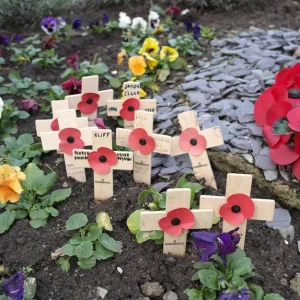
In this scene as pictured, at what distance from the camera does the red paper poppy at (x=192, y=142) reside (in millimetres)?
2508

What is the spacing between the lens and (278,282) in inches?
83.3

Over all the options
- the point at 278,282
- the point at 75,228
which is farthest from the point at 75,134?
the point at 278,282

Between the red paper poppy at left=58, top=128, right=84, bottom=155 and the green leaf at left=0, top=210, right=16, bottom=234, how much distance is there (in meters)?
0.41

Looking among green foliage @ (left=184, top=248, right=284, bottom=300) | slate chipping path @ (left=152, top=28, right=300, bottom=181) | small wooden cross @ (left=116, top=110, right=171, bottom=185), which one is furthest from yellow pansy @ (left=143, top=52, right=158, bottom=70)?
green foliage @ (left=184, top=248, right=284, bottom=300)

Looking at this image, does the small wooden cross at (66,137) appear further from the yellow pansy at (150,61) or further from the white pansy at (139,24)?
the white pansy at (139,24)

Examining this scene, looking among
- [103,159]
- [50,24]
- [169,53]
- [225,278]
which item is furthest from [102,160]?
[50,24]

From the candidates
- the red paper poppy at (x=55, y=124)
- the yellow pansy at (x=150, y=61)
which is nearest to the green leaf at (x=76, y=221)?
the red paper poppy at (x=55, y=124)

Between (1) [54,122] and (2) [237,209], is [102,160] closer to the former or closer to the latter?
(1) [54,122]

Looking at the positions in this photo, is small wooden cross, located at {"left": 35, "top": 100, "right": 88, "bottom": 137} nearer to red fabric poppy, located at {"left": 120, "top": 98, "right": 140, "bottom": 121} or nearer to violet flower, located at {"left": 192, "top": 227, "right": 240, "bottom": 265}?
red fabric poppy, located at {"left": 120, "top": 98, "right": 140, "bottom": 121}

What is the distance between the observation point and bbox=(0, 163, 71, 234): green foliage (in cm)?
239

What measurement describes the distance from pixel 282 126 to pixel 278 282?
80cm

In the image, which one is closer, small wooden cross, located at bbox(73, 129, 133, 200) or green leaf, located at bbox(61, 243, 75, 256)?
green leaf, located at bbox(61, 243, 75, 256)

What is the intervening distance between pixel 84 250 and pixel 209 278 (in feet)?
1.77

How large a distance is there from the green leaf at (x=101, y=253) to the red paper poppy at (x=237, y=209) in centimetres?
50
